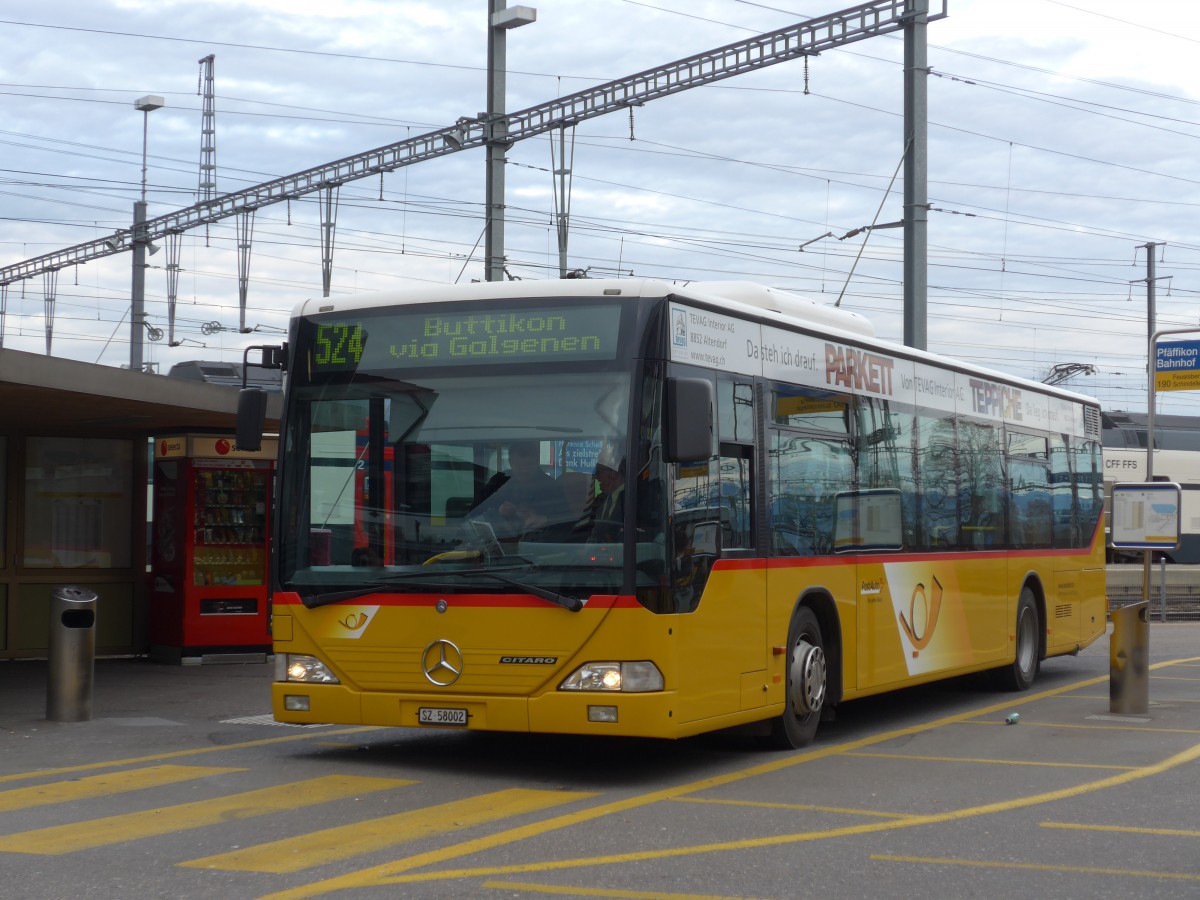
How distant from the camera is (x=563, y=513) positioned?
9.23 meters

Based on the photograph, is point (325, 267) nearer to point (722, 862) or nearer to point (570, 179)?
point (570, 179)

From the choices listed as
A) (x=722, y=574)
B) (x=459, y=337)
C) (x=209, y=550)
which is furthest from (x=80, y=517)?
(x=722, y=574)

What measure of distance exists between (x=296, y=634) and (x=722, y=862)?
12.6ft

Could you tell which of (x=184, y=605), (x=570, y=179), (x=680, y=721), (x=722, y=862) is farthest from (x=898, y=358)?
(x=570, y=179)

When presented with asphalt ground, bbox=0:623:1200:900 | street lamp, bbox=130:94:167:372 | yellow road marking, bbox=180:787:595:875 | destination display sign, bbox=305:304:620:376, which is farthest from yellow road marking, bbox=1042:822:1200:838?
street lamp, bbox=130:94:167:372

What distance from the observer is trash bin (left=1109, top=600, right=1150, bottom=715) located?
13.0 m

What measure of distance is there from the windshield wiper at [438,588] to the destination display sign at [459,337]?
1251 mm

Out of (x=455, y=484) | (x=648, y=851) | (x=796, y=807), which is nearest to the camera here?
(x=648, y=851)

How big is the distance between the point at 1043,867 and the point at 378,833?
304 cm

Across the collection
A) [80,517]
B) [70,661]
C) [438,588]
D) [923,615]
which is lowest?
[70,661]

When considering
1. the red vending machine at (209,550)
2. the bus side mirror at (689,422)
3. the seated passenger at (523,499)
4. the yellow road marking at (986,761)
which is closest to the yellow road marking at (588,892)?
the seated passenger at (523,499)

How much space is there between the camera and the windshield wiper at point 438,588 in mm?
9156

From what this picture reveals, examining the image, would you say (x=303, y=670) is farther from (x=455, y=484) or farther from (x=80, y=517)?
(x=80, y=517)

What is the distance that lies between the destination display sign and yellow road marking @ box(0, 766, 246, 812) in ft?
→ 8.41
